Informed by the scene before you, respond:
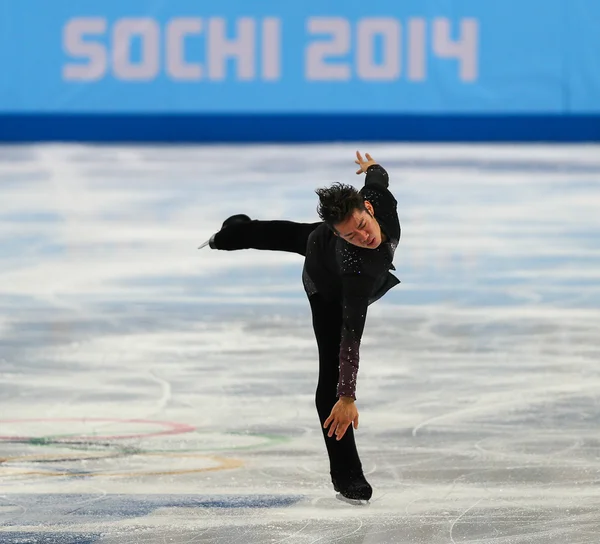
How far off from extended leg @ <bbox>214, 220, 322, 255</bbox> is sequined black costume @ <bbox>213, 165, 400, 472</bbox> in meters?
0.03

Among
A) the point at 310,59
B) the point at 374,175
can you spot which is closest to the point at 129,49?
the point at 310,59

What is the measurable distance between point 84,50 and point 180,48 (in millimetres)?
1047

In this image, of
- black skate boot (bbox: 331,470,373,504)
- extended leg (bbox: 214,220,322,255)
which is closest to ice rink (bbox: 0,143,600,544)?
black skate boot (bbox: 331,470,373,504)

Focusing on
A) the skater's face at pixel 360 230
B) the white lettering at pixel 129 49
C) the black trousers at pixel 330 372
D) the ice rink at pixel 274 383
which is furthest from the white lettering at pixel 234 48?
the skater's face at pixel 360 230

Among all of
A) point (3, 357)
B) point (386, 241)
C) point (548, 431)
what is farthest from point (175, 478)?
point (3, 357)

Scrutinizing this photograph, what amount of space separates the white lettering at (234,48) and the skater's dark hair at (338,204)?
1244 cm

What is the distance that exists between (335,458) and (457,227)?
6068mm

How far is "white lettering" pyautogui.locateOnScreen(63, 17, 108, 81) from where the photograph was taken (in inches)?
616

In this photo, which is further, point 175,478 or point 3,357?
point 3,357

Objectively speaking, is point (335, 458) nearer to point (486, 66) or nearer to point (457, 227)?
point (457, 227)

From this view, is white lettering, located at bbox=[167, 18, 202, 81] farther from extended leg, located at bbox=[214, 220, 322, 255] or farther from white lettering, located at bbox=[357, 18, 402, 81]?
extended leg, located at bbox=[214, 220, 322, 255]

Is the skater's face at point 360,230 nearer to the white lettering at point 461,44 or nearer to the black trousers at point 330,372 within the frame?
the black trousers at point 330,372

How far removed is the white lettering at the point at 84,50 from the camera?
51.3ft

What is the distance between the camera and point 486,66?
15.5m
